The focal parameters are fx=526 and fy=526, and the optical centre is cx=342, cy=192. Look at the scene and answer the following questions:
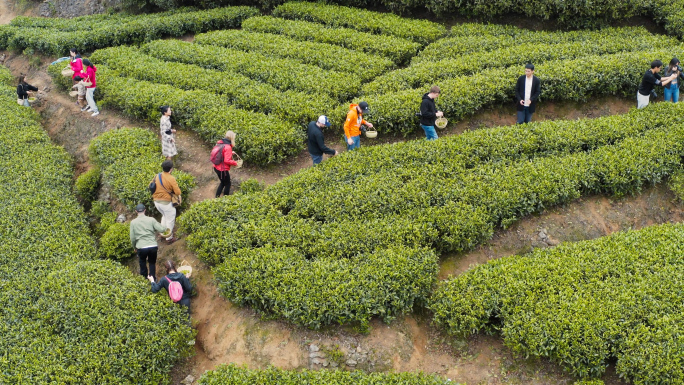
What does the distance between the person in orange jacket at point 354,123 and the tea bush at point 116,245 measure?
6.17 metres

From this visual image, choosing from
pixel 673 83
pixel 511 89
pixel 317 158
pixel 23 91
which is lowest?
pixel 23 91

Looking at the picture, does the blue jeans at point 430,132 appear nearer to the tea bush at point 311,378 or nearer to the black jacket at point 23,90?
the tea bush at point 311,378

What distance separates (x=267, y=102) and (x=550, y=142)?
8673 mm

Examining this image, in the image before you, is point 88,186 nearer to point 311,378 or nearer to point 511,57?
point 311,378

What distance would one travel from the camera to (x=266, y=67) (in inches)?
749

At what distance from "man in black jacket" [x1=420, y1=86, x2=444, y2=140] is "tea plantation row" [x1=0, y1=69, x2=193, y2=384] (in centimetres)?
783

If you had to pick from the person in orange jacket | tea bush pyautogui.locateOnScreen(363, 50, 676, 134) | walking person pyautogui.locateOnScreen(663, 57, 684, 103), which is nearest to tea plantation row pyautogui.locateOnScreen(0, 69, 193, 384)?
the person in orange jacket

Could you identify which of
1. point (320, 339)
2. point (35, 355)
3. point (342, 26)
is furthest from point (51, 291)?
point (342, 26)

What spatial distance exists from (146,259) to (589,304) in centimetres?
933

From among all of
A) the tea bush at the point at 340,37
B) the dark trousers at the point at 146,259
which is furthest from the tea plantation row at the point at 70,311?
the tea bush at the point at 340,37

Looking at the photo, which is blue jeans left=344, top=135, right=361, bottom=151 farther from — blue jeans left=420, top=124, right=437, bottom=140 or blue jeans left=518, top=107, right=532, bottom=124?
blue jeans left=518, top=107, right=532, bottom=124

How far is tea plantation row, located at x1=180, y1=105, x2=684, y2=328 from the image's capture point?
10.6 metres

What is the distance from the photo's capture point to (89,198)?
15633 millimetres

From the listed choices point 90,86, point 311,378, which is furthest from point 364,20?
point 311,378
